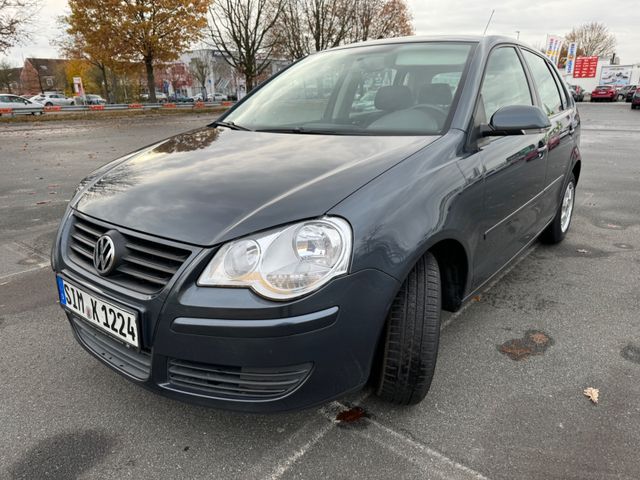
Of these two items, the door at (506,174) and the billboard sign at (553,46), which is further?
the billboard sign at (553,46)

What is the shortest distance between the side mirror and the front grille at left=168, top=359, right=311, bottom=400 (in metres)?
1.51

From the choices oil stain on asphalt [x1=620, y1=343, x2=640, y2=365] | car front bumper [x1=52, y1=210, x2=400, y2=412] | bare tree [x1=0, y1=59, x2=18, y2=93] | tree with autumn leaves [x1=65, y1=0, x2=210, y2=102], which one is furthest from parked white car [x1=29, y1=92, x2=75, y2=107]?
oil stain on asphalt [x1=620, y1=343, x2=640, y2=365]

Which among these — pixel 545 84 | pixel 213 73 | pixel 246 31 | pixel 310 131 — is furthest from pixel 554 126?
pixel 213 73

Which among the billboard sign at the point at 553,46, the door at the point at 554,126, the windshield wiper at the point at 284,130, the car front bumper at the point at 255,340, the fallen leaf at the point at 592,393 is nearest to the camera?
the car front bumper at the point at 255,340

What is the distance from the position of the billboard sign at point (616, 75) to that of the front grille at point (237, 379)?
59.7 metres

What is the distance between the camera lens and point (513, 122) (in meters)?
2.32

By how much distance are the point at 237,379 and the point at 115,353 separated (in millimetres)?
580

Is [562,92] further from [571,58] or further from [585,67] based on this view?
[585,67]

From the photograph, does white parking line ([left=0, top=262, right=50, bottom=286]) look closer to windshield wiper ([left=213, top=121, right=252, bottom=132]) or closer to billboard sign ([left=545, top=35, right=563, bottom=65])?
windshield wiper ([left=213, top=121, right=252, bottom=132])

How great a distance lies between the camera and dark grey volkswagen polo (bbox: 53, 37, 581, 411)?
61.9 inches

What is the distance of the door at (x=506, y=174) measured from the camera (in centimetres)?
238

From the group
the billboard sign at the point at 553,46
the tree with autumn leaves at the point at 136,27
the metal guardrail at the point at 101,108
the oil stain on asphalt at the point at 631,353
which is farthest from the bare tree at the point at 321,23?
the oil stain on asphalt at the point at 631,353

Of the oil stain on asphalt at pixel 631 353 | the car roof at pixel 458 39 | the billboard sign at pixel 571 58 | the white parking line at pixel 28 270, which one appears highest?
the billboard sign at pixel 571 58

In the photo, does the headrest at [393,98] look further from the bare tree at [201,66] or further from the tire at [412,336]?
the bare tree at [201,66]
